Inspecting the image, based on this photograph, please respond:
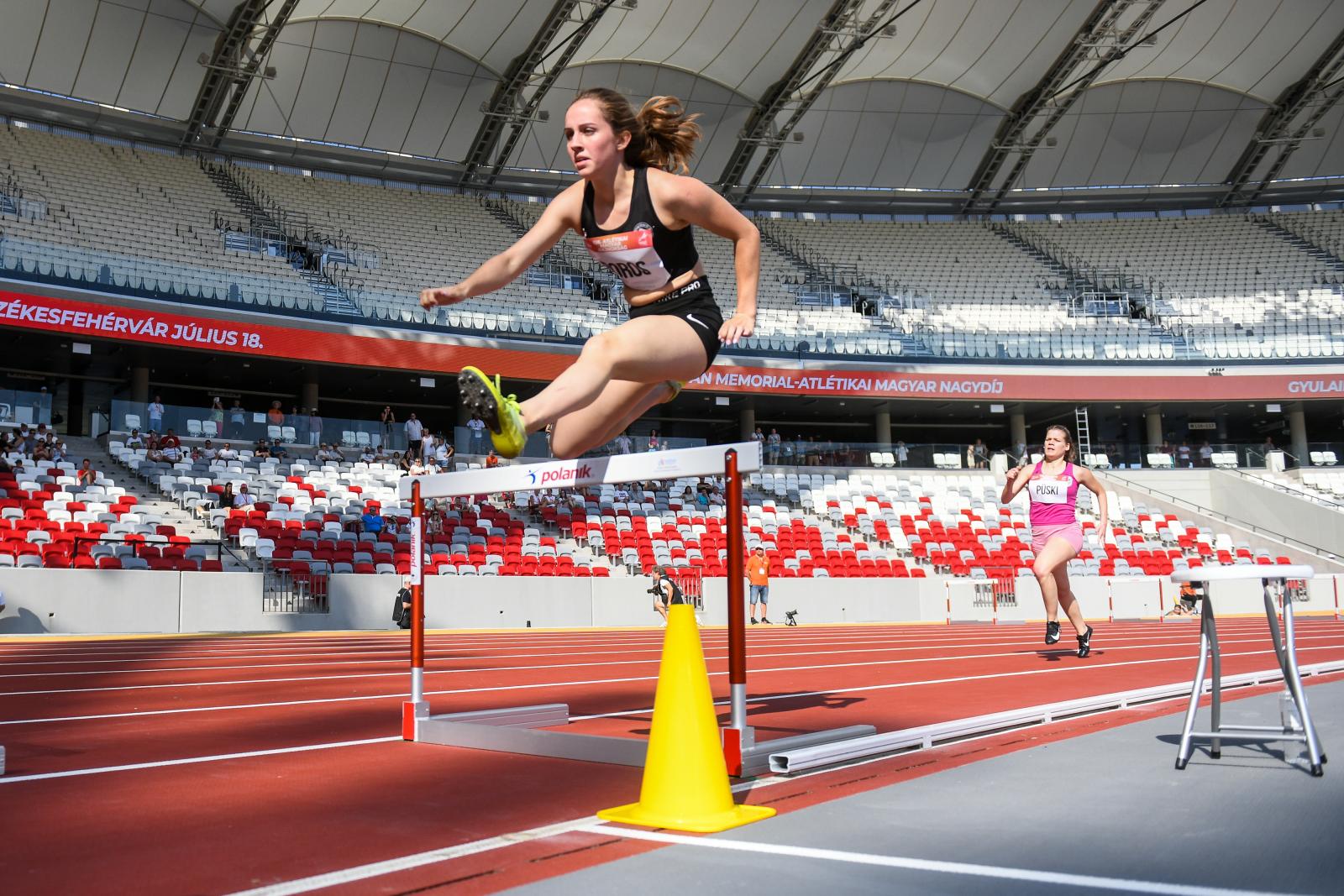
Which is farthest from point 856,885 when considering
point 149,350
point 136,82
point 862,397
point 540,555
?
point 136,82

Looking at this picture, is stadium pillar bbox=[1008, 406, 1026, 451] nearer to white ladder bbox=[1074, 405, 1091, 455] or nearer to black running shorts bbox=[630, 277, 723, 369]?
white ladder bbox=[1074, 405, 1091, 455]

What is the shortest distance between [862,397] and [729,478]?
29700mm

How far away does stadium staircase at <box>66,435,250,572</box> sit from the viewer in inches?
782

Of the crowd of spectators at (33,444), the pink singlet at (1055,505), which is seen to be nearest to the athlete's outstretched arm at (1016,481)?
the pink singlet at (1055,505)

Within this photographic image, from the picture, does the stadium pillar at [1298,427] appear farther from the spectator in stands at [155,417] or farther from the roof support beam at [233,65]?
the spectator in stands at [155,417]

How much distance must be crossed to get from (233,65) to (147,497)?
44.2 ft

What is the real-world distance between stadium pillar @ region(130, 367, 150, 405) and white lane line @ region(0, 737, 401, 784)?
2587 centimetres

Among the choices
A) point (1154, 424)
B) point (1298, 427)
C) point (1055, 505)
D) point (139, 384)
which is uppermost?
point (139, 384)

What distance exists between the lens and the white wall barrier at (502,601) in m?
16.3

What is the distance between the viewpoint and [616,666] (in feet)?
34.1

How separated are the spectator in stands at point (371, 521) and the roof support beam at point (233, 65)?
42.7ft

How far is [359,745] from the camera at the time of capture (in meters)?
4.97

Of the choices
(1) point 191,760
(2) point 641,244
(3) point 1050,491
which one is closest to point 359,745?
(1) point 191,760

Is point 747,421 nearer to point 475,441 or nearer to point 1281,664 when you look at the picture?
point 475,441
